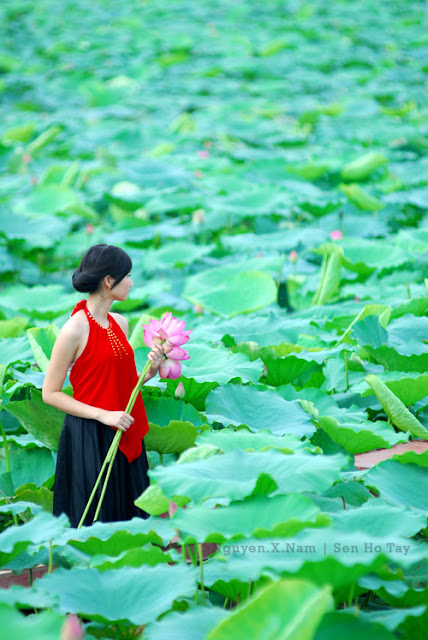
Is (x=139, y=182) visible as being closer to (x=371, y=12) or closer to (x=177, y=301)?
(x=177, y=301)

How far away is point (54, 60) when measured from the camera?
30.9 feet

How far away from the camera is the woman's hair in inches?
59.2

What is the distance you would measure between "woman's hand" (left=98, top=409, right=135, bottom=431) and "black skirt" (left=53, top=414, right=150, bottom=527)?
61 millimetres

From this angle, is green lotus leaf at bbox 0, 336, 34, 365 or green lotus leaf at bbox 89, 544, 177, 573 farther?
green lotus leaf at bbox 0, 336, 34, 365

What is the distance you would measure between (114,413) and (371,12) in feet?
35.9

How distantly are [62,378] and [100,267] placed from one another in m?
0.22

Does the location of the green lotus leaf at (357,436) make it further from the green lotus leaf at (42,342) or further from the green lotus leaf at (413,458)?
the green lotus leaf at (42,342)

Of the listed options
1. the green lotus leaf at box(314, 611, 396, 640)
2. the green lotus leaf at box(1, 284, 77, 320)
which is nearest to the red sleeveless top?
the green lotus leaf at box(314, 611, 396, 640)

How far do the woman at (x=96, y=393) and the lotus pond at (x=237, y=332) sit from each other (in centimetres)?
10

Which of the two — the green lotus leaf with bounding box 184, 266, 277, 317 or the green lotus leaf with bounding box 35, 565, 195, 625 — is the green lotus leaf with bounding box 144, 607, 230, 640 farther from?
the green lotus leaf with bounding box 184, 266, 277, 317

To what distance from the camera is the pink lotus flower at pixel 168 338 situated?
145 cm

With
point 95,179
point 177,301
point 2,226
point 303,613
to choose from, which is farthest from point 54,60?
point 303,613

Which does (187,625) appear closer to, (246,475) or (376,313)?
(246,475)

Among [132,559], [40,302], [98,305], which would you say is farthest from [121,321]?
[40,302]
